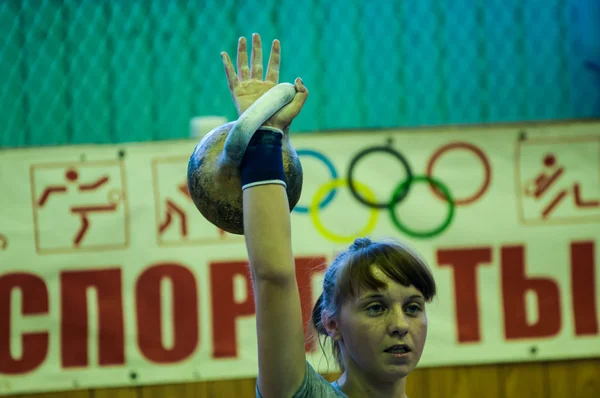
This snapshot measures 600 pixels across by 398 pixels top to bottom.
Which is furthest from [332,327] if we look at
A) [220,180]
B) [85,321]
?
[85,321]

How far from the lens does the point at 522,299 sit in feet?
10.6

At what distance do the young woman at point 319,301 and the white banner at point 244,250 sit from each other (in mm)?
1590

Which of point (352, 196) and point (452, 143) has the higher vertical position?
point (452, 143)

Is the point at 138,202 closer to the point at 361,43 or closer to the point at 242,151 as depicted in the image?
the point at 361,43

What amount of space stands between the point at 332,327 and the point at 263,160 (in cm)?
43

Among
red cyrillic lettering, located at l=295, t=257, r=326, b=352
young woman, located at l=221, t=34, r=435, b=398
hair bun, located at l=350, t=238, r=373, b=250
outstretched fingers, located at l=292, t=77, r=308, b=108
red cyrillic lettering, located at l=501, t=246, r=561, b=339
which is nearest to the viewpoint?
young woman, located at l=221, t=34, r=435, b=398

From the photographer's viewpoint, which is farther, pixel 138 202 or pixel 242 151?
pixel 138 202

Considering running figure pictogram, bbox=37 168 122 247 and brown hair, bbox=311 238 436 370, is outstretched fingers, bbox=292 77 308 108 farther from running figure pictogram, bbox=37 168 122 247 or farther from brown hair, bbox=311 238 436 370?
running figure pictogram, bbox=37 168 122 247

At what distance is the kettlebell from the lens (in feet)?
4.14

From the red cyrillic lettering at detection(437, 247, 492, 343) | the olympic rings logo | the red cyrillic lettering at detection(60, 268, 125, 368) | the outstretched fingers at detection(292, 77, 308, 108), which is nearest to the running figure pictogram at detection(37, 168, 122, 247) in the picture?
the red cyrillic lettering at detection(60, 268, 125, 368)

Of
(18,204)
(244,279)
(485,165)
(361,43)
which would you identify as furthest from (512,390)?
(18,204)

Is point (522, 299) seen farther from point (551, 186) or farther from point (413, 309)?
point (413, 309)

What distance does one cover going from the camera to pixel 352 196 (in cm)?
320

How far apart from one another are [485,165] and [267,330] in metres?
2.21
